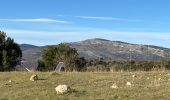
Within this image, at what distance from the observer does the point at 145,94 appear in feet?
52.2

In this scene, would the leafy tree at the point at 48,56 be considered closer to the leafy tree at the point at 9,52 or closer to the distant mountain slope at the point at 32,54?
the leafy tree at the point at 9,52

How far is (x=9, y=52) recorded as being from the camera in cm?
5531

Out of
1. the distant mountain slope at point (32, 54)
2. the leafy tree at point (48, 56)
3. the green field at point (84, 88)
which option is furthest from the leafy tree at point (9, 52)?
the green field at point (84, 88)

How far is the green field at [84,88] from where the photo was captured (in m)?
15.9

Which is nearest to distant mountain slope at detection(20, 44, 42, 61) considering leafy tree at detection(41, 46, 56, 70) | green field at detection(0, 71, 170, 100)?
leafy tree at detection(41, 46, 56, 70)

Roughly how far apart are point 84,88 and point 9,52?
122 feet

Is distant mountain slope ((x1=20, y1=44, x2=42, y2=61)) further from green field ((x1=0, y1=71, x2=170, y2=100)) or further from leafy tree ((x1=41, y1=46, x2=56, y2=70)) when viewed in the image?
green field ((x1=0, y1=71, x2=170, y2=100))

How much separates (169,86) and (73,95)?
154 inches

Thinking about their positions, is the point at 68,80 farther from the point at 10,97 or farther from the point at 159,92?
the point at 159,92

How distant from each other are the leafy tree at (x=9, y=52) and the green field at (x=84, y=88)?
2636 centimetres

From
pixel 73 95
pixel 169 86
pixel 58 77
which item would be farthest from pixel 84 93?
pixel 58 77

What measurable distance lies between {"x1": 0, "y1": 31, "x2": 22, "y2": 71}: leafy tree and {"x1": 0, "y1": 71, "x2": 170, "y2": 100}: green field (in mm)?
26365

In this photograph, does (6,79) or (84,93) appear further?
(6,79)

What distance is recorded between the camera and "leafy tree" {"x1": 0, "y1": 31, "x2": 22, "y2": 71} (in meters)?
52.5
